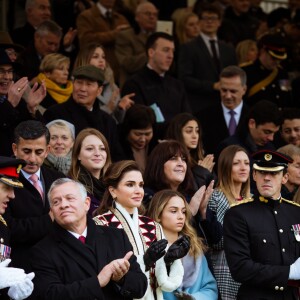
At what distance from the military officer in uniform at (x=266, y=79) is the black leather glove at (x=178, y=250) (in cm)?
584

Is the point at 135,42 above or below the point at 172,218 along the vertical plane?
above

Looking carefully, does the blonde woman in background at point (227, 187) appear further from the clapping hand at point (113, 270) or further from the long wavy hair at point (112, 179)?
the clapping hand at point (113, 270)

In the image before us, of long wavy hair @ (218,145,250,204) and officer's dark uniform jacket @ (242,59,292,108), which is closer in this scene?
long wavy hair @ (218,145,250,204)

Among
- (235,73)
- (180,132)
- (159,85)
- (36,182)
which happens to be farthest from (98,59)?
(36,182)

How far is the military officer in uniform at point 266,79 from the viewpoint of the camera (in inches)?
569

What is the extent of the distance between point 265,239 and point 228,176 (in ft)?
5.14

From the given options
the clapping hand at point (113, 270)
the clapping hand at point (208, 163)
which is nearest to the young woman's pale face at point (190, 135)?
the clapping hand at point (208, 163)

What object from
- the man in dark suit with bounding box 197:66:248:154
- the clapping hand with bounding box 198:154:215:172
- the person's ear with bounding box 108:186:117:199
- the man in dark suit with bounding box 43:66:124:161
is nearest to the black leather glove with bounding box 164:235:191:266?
the person's ear with bounding box 108:186:117:199

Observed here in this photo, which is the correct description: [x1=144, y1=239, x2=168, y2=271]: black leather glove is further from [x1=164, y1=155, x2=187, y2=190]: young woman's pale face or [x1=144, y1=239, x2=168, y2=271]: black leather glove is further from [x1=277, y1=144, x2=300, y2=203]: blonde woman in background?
[x1=277, y1=144, x2=300, y2=203]: blonde woman in background

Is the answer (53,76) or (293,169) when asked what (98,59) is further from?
(293,169)

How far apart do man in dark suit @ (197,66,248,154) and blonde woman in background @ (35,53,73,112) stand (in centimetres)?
196

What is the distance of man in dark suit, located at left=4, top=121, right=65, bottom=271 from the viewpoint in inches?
344

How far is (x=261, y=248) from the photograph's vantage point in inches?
366

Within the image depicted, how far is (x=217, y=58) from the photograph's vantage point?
1494cm
